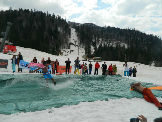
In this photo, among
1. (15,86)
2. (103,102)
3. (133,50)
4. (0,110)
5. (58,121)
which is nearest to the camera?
(58,121)

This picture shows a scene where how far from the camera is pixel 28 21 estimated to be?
9631 cm

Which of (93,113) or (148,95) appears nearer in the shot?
(93,113)

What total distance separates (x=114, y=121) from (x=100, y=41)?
14062 centimetres

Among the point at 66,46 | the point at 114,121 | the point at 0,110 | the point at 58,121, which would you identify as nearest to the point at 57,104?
the point at 58,121

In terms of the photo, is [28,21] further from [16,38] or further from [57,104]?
[57,104]

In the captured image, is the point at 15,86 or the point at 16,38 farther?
the point at 16,38

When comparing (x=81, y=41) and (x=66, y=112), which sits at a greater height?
(x=81, y=41)

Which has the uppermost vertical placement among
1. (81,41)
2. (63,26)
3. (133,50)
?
(63,26)

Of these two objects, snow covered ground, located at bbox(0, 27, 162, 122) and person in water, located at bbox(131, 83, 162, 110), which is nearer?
snow covered ground, located at bbox(0, 27, 162, 122)

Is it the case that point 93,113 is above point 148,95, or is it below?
below

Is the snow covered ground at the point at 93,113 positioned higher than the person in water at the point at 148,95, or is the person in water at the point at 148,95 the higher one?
the person in water at the point at 148,95

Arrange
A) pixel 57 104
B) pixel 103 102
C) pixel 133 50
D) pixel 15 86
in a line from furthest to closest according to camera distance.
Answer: pixel 133 50 < pixel 15 86 < pixel 103 102 < pixel 57 104

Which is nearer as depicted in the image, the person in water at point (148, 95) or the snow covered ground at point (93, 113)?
the snow covered ground at point (93, 113)

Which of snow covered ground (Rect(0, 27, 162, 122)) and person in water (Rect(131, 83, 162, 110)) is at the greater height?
person in water (Rect(131, 83, 162, 110))
